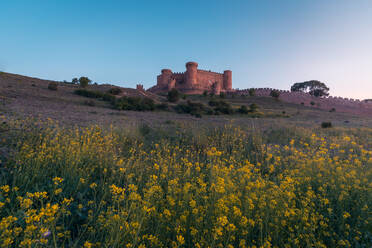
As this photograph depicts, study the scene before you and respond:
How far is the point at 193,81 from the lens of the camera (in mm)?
63156

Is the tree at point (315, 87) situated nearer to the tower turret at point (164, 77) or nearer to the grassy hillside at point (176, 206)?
the tower turret at point (164, 77)

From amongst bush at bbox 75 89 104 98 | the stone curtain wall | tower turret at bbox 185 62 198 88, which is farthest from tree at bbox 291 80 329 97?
bush at bbox 75 89 104 98

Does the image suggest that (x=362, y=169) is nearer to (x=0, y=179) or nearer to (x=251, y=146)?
(x=251, y=146)

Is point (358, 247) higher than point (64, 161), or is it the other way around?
point (64, 161)

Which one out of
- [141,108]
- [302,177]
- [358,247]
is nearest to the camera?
[358,247]

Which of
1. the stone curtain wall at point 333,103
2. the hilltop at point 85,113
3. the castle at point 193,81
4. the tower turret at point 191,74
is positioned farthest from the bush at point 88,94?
the stone curtain wall at point 333,103

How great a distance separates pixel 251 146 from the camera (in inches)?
228

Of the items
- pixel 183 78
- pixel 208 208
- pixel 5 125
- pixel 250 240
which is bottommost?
pixel 250 240

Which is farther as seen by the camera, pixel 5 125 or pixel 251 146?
pixel 251 146

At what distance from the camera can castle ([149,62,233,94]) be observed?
61.7 m

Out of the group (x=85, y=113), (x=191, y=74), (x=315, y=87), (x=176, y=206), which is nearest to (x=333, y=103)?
(x=315, y=87)

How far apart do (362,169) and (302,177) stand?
102 cm

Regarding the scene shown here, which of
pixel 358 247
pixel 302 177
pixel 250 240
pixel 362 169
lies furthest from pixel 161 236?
pixel 362 169

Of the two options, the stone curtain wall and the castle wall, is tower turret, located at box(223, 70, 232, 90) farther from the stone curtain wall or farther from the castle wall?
the stone curtain wall
